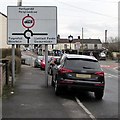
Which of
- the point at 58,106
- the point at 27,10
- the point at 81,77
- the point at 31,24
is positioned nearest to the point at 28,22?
the point at 31,24

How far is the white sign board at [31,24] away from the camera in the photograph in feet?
48.8

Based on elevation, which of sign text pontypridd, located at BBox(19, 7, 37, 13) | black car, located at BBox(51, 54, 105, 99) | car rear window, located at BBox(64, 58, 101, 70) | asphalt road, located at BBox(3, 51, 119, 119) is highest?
sign text pontypridd, located at BBox(19, 7, 37, 13)

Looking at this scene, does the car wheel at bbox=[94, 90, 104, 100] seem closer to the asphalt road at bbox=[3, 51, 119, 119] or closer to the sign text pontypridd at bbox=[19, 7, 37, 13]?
the asphalt road at bbox=[3, 51, 119, 119]

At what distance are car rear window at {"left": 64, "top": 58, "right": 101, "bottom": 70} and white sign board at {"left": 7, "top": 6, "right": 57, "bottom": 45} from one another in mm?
2934

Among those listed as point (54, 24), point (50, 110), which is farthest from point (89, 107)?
point (54, 24)

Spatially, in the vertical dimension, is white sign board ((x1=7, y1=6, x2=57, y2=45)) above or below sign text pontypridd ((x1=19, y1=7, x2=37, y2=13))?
below

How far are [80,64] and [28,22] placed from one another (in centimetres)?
367

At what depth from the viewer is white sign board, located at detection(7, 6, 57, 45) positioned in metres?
14.9

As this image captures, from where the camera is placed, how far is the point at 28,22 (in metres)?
15.0

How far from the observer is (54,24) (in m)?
15.1

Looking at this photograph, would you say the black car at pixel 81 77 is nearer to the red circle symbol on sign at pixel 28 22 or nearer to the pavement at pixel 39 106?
the pavement at pixel 39 106

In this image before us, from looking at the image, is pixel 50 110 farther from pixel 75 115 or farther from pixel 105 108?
pixel 105 108

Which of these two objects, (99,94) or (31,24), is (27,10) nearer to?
(31,24)

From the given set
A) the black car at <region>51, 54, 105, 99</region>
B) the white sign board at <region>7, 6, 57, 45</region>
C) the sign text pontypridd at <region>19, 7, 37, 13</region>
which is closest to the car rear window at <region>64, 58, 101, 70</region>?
the black car at <region>51, 54, 105, 99</region>
